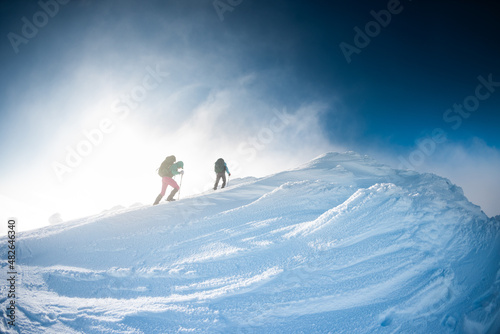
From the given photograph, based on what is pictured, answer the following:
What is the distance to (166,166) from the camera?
11.3m

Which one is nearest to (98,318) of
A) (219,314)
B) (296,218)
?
(219,314)

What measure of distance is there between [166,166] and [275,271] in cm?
821

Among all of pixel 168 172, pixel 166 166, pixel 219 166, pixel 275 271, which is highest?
pixel 219 166

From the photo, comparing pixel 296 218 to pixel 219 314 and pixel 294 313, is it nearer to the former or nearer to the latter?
pixel 294 313

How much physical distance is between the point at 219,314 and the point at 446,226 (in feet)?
20.4

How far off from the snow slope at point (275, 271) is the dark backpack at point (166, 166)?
3.39 m

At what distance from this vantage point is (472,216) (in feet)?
21.9

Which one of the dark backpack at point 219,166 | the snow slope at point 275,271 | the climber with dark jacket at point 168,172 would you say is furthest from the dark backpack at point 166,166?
the snow slope at point 275,271

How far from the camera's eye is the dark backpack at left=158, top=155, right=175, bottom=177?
1120 centimetres

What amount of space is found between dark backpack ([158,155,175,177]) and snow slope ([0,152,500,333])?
3.39 meters

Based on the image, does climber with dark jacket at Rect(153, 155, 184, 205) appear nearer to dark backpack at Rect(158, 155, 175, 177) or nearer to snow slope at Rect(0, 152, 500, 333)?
dark backpack at Rect(158, 155, 175, 177)

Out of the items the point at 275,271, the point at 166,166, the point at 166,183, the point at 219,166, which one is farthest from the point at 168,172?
the point at 275,271

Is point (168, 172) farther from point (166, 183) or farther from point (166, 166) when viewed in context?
point (166, 183)

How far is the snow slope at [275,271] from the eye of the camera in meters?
4.23
